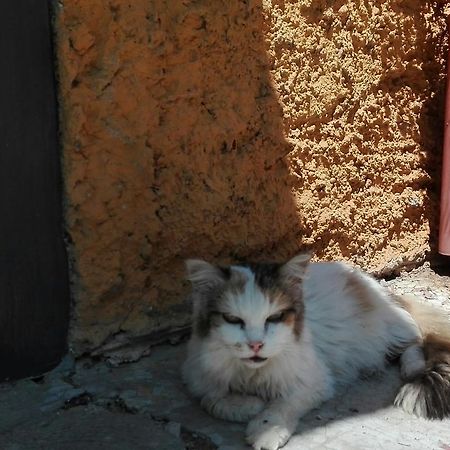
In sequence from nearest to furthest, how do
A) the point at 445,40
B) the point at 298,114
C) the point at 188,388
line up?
the point at 188,388 < the point at 298,114 < the point at 445,40

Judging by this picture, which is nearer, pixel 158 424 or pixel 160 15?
pixel 158 424

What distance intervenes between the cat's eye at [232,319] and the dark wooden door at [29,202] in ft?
3.08

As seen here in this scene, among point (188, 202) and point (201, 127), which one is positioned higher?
point (201, 127)

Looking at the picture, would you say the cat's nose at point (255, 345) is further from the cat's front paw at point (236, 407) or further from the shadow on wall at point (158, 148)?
the shadow on wall at point (158, 148)

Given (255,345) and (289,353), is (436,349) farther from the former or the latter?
(255,345)

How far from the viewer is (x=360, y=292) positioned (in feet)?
13.9

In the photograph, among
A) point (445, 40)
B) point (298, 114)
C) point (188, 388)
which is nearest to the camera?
point (188, 388)

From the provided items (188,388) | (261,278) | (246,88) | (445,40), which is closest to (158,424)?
(188,388)

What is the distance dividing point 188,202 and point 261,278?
86cm

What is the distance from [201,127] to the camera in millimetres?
4195

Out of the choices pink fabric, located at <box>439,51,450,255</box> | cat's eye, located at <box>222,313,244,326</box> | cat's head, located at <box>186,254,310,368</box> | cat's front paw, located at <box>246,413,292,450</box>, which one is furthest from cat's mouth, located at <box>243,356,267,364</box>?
pink fabric, located at <box>439,51,450,255</box>

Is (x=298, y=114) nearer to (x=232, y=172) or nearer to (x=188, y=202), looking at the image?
(x=232, y=172)

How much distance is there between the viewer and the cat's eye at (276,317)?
3.42 metres

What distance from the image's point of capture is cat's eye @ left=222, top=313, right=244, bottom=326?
3.40m
